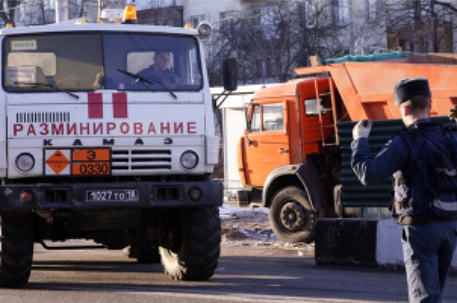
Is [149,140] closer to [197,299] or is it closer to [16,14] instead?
[197,299]

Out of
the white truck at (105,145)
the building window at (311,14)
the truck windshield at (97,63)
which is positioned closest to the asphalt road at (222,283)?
the white truck at (105,145)

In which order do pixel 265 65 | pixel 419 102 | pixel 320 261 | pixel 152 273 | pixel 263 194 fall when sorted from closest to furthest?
pixel 419 102
pixel 152 273
pixel 320 261
pixel 263 194
pixel 265 65

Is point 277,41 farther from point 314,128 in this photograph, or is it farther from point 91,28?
point 91,28

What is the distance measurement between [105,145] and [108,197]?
22.9 inches

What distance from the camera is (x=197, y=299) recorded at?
9.23 meters

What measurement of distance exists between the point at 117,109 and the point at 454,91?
6.13 metres

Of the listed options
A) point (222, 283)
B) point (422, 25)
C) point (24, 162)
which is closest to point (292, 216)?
point (222, 283)

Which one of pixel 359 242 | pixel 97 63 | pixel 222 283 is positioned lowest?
pixel 222 283

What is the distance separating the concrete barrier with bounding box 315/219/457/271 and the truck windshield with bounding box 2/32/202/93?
3092 millimetres

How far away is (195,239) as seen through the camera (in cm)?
1042

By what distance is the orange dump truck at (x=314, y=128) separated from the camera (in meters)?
15.5

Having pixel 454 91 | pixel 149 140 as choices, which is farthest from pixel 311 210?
pixel 149 140

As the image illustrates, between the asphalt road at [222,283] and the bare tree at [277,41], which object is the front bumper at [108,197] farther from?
the bare tree at [277,41]

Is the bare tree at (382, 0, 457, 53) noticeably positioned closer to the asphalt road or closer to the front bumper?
the asphalt road
